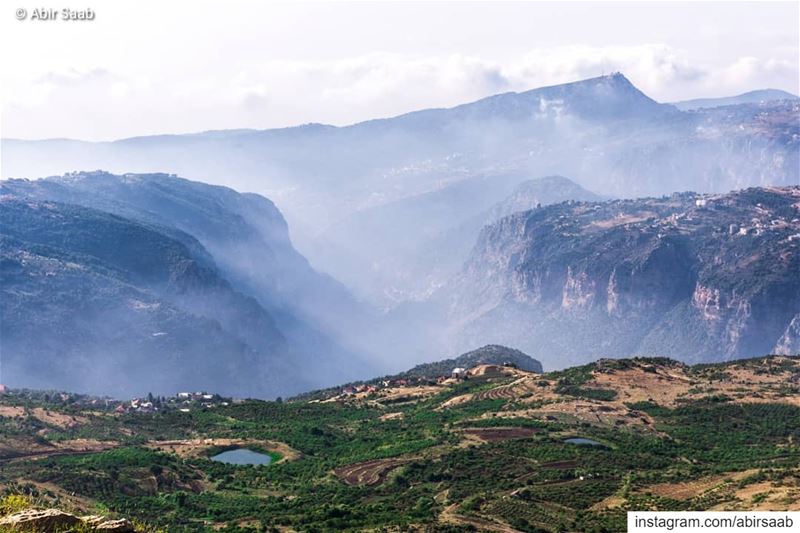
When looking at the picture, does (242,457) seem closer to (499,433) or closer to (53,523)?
(499,433)

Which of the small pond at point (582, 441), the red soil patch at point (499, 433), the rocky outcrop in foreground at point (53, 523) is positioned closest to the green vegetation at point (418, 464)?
the red soil patch at point (499, 433)

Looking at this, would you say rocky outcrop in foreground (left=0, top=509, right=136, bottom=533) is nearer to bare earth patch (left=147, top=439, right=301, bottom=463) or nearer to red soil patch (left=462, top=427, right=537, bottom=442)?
bare earth patch (left=147, top=439, right=301, bottom=463)

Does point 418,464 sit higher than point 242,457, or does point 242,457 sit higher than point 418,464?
point 418,464

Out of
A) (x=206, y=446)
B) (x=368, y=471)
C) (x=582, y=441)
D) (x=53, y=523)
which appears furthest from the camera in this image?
(x=206, y=446)

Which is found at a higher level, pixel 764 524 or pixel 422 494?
pixel 764 524

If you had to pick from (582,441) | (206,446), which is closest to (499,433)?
(582,441)

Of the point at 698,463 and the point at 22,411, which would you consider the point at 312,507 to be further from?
the point at 22,411

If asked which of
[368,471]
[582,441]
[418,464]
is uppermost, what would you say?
[418,464]

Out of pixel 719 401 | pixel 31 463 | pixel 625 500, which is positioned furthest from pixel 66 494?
pixel 719 401

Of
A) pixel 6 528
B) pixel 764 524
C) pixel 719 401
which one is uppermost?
pixel 6 528
